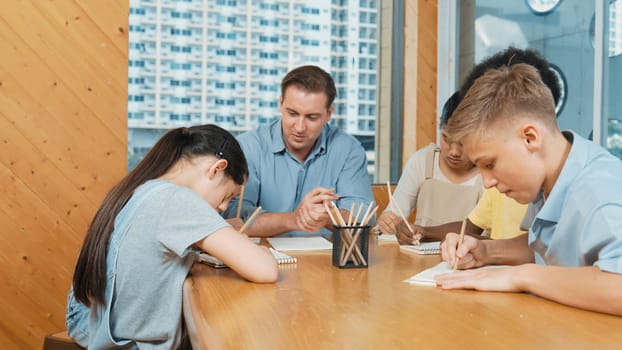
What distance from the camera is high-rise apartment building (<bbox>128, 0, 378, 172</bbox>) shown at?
3.69 m

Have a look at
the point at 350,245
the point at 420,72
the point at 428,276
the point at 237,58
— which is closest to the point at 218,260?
the point at 350,245

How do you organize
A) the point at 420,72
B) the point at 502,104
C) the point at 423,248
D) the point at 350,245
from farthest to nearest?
1. the point at 420,72
2. the point at 423,248
3. the point at 350,245
4. the point at 502,104

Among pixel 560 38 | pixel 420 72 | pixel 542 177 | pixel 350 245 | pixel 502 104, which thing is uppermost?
pixel 560 38

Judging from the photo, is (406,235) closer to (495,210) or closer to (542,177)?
(495,210)

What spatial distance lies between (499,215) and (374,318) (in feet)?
4.32

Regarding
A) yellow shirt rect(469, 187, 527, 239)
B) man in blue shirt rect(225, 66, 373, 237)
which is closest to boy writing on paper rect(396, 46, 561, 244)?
yellow shirt rect(469, 187, 527, 239)

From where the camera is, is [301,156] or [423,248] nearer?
[423,248]

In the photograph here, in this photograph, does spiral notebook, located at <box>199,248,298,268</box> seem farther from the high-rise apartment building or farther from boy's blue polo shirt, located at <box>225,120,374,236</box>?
the high-rise apartment building

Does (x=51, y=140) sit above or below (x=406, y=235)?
above

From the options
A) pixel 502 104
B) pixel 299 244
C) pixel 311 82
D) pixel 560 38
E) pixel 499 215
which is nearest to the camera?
pixel 502 104

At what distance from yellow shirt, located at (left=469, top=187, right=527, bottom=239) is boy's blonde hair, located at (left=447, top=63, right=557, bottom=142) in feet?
2.98

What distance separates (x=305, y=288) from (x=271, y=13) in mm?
2894

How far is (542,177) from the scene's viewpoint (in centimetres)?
132

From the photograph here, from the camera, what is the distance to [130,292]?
1.54m
